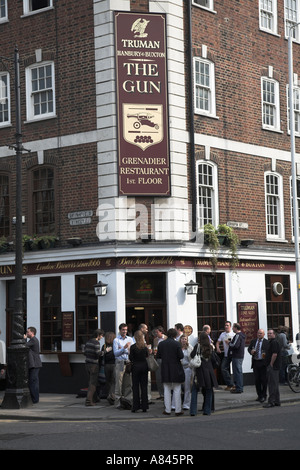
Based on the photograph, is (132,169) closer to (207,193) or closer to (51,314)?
(207,193)

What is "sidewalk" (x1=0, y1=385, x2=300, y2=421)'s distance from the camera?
1631 centimetres

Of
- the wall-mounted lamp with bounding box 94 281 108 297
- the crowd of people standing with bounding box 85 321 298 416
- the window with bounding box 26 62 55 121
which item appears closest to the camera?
the crowd of people standing with bounding box 85 321 298 416

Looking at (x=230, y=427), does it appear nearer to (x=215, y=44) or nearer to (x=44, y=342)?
(x=44, y=342)

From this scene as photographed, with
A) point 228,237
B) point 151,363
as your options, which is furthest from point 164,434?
point 228,237

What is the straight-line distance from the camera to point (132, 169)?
21.1 m

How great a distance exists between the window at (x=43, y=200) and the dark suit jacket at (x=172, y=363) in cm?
716

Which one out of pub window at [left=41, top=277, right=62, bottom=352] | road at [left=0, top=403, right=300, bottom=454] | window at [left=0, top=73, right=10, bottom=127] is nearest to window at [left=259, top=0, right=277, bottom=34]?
window at [left=0, top=73, right=10, bottom=127]

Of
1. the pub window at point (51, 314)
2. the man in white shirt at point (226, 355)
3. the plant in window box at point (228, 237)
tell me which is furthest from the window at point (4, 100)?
the man in white shirt at point (226, 355)

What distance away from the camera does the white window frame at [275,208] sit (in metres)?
25.1

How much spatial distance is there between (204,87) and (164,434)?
42.5 ft

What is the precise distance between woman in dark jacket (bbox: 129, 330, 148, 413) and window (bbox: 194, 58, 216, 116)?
8615mm

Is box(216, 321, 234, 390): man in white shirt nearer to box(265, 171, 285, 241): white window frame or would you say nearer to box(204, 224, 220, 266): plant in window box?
box(204, 224, 220, 266): plant in window box

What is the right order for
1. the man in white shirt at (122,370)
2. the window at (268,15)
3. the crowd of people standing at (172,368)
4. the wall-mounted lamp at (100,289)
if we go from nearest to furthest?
the crowd of people standing at (172,368) < the man in white shirt at (122,370) < the wall-mounted lamp at (100,289) < the window at (268,15)

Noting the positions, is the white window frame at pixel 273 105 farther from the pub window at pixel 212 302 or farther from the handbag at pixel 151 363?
the handbag at pixel 151 363
